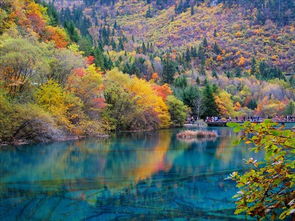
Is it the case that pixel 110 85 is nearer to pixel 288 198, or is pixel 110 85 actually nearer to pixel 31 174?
pixel 31 174

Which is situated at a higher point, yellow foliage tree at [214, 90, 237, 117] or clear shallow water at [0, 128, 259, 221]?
clear shallow water at [0, 128, 259, 221]

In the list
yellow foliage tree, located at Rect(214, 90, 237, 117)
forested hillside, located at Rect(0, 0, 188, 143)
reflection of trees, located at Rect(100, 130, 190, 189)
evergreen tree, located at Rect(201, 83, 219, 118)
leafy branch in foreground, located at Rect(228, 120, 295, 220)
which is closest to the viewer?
leafy branch in foreground, located at Rect(228, 120, 295, 220)

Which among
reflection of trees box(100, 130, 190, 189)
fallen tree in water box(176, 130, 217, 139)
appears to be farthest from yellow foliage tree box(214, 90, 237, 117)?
reflection of trees box(100, 130, 190, 189)

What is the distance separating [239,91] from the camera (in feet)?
443

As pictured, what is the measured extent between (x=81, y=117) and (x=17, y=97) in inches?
364

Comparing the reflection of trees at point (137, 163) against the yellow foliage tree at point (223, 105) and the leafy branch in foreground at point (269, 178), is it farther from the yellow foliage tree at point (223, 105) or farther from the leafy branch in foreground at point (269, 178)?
the yellow foliage tree at point (223, 105)

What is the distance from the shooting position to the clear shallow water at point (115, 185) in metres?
13.2

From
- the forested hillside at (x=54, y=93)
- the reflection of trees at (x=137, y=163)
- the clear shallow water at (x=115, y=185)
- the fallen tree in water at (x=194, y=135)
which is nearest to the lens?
the clear shallow water at (x=115, y=185)

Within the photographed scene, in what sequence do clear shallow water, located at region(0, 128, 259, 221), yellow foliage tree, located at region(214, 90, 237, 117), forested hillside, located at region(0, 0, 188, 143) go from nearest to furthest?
clear shallow water, located at region(0, 128, 259, 221) < forested hillside, located at region(0, 0, 188, 143) < yellow foliage tree, located at region(214, 90, 237, 117)

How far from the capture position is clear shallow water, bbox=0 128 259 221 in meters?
13.2

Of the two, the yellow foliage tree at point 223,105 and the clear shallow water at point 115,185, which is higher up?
the clear shallow water at point 115,185

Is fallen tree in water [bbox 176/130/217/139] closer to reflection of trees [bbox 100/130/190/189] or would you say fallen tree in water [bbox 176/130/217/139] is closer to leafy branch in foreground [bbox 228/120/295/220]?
reflection of trees [bbox 100/130/190/189]

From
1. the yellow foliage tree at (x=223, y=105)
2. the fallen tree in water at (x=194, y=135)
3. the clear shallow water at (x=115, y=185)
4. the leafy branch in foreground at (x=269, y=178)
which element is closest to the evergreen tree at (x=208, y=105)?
the yellow foliage tree at (x=223, y=105)

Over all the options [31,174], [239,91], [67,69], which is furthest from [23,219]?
[239,91]
